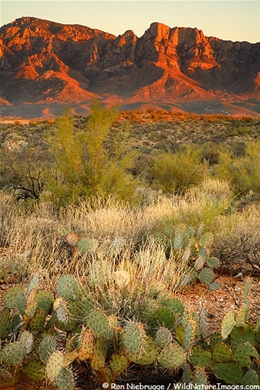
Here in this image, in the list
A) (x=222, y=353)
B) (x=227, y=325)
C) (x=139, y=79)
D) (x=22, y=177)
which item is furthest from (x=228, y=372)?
(x=139, y=79)

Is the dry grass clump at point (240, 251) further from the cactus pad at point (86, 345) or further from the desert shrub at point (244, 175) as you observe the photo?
the desert shrub at point (244, 175)

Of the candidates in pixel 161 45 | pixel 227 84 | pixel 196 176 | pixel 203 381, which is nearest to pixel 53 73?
pixel 161 45

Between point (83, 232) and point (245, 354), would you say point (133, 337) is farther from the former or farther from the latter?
point (83, 232)

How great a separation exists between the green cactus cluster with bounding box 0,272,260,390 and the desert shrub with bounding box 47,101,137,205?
17.9 feet

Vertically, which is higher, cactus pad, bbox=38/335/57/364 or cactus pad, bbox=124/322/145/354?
cactus pad, bbox=124/322/145/354

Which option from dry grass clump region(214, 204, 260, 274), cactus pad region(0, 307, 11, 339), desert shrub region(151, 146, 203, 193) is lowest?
desert shrub region(151, 146, 203, 193)

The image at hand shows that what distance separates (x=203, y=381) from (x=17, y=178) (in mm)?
10026

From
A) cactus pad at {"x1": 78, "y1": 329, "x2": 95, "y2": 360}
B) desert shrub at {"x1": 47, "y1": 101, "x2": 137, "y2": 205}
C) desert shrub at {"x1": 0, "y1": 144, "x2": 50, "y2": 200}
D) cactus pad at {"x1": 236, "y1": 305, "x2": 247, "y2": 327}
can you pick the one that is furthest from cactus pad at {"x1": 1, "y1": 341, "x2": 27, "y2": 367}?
desert shrub at {"x1": 0, "y1": 144, "x2": 50, "y2": 200}

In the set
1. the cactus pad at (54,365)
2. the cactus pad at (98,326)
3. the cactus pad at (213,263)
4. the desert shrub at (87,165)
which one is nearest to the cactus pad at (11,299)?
the cactus pad at (98,326)

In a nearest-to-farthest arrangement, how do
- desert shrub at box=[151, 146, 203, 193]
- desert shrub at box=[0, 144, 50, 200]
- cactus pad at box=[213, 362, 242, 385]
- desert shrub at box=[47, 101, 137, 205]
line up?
cactus pad at box=[213, 362, 242, 385], desert shrub at box=[47, 101, 137, 205], desert shrub at box=[0, 144, 50, 200], desert shrub at box=[151, 146, 203, 193]

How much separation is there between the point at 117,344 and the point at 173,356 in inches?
19.7

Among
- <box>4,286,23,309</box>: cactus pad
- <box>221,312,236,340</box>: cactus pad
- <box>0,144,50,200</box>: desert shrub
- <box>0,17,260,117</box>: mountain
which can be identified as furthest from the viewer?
<box>0,17,260,117</box>: mountain

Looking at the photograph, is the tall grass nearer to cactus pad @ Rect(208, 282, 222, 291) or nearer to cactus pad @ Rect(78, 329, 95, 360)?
cactus pad @ Rect(208, 282, 222, 291)

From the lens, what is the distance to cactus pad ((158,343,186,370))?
319 centimetres
